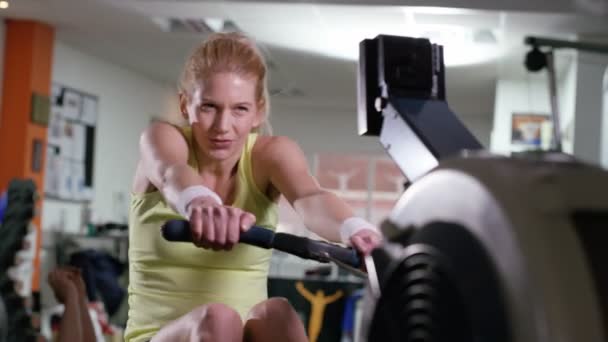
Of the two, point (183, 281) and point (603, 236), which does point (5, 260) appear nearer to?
point (183, 281)

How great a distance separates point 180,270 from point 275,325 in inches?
10.1

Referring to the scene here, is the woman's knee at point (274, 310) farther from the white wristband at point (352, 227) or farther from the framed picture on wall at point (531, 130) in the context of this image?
the framed picture on wall at point (531, 130)

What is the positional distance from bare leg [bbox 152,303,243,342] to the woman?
2cm

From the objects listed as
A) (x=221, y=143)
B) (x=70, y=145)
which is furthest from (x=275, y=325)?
(x=70, y=145)

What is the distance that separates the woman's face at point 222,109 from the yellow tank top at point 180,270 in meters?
0.11

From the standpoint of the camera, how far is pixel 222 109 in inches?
53.3

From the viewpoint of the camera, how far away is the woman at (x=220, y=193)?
130 centimetres

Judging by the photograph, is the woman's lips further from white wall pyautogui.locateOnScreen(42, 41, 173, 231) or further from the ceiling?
white wall pyautogui.locateOnScreen(42, 41, 173, 231)

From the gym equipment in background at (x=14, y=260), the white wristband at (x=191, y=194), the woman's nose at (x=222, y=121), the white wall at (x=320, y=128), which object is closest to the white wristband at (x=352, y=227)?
the white wristband at (x=191, y=194)

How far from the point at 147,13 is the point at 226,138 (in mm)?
5420

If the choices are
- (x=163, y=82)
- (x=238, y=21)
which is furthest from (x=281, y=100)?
(x=238, y=21)

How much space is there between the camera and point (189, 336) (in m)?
1.18

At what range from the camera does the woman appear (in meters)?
1.30

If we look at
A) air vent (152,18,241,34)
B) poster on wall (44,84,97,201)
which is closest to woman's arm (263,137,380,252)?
air vent (152,18,241,34)
